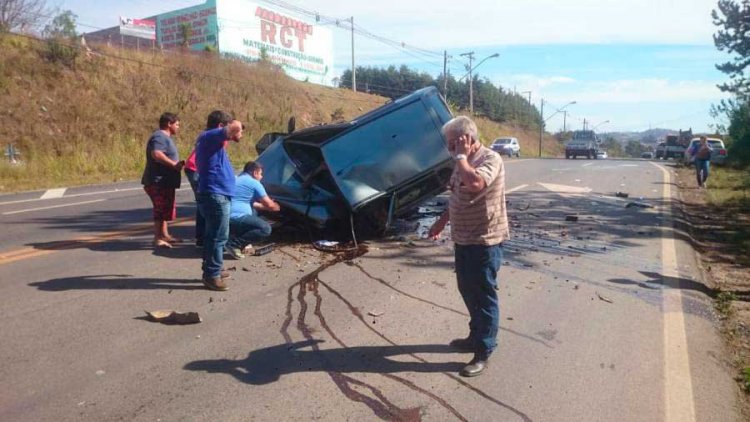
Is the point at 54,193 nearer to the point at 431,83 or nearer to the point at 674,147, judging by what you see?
the point at 674,147

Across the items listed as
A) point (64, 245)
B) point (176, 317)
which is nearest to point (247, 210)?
point (176, 317)

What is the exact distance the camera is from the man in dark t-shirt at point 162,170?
6.91 metres

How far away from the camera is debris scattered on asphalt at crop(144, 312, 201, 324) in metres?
4.68

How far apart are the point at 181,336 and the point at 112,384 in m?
0.83

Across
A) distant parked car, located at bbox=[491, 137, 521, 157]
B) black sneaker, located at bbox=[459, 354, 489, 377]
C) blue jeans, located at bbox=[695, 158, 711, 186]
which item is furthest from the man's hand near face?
distant parked car, located at bbox=[491, 137, 521, 157]

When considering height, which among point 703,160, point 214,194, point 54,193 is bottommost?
point 54,193

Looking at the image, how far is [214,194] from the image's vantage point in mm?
5445

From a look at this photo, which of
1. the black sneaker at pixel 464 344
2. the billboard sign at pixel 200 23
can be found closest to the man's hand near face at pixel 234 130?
the black sneaker at pixel 464 344

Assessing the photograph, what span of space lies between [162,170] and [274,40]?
146ft

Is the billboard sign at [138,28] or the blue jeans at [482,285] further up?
the billboard sign at [138,28]

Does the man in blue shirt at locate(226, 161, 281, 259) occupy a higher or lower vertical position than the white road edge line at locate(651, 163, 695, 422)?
higher

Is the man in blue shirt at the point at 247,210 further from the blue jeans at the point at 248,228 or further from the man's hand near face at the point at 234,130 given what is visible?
the man's hand near face at the point at 234,130

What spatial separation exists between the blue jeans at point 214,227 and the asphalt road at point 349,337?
11.6 inches

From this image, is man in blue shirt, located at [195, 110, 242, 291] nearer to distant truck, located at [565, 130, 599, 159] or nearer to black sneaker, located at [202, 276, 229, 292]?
black sneaker, located at [202, 276, 229, 292]
